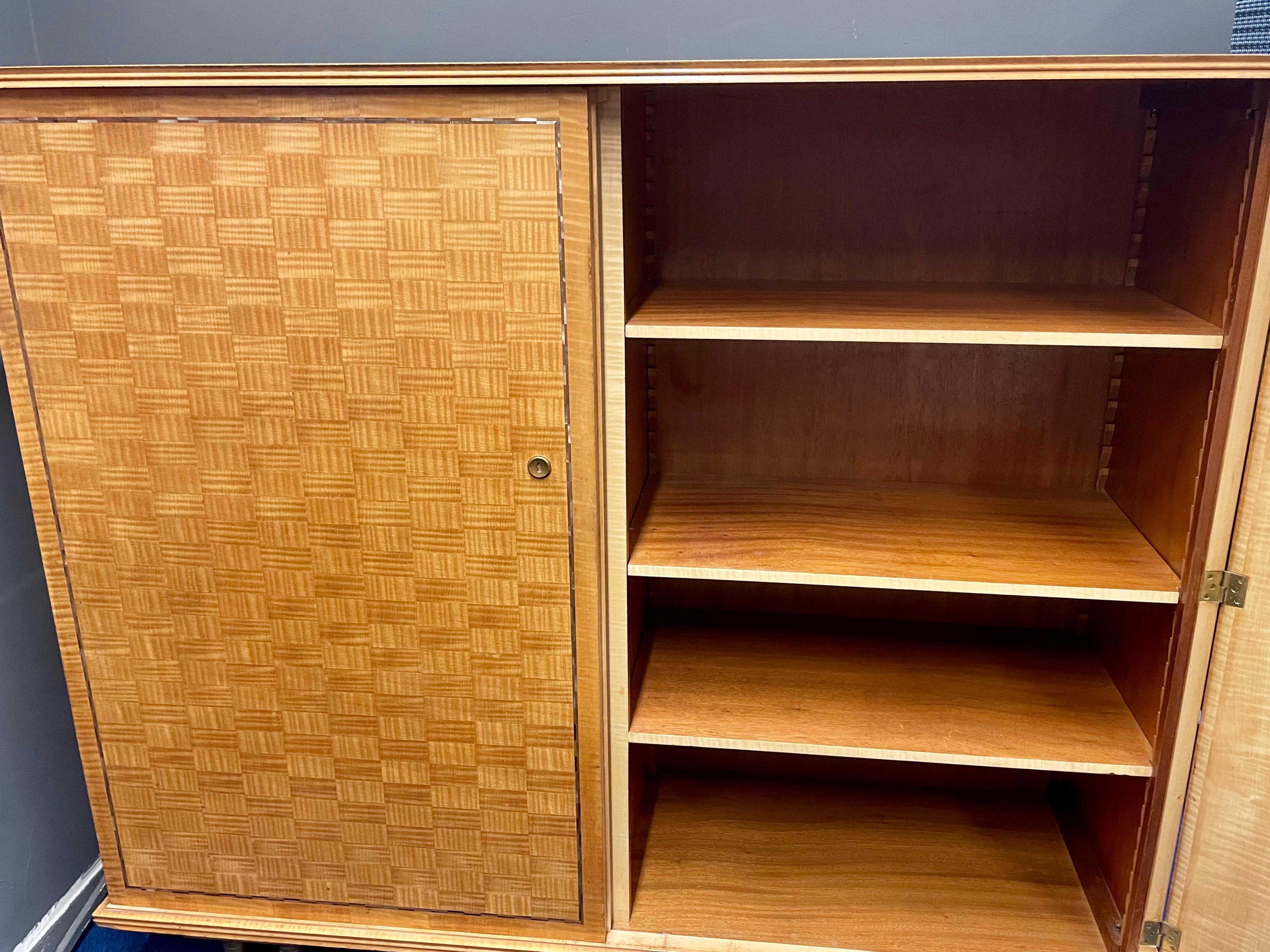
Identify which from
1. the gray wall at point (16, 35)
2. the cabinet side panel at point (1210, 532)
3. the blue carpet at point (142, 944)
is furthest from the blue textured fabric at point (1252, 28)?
the blue carpet at point (142, 944)

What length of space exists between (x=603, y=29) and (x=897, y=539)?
877 millimetres

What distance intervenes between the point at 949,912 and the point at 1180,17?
4.37 ft

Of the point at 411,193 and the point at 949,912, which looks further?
the point at 949,912

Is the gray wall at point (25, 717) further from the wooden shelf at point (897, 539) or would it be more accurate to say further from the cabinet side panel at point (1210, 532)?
the cabinet side panel at point (1210, 532)

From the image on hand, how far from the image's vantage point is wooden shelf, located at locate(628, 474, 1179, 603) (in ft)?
3.79

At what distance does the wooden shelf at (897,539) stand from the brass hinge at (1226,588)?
1.8 inches

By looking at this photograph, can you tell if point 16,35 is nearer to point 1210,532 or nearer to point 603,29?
point 603,29

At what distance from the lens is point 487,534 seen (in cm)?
114

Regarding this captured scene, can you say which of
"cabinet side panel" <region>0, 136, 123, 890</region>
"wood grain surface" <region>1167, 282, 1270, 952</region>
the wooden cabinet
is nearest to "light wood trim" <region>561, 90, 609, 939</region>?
the wooden cabinet

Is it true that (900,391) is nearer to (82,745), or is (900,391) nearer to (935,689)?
(935,689)

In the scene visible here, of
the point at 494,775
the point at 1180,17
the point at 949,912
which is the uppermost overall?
the point at 1180,17

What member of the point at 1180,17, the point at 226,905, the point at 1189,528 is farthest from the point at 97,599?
the point at 1180,17

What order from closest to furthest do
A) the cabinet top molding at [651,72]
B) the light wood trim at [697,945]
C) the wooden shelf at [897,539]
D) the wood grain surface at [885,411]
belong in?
the cabinet top molding at [651,72] → the wooden shelf at [897,539] → the light wood trim at [697,945] → the wood grain surface at [885,411]

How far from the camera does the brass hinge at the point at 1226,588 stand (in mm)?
1056
